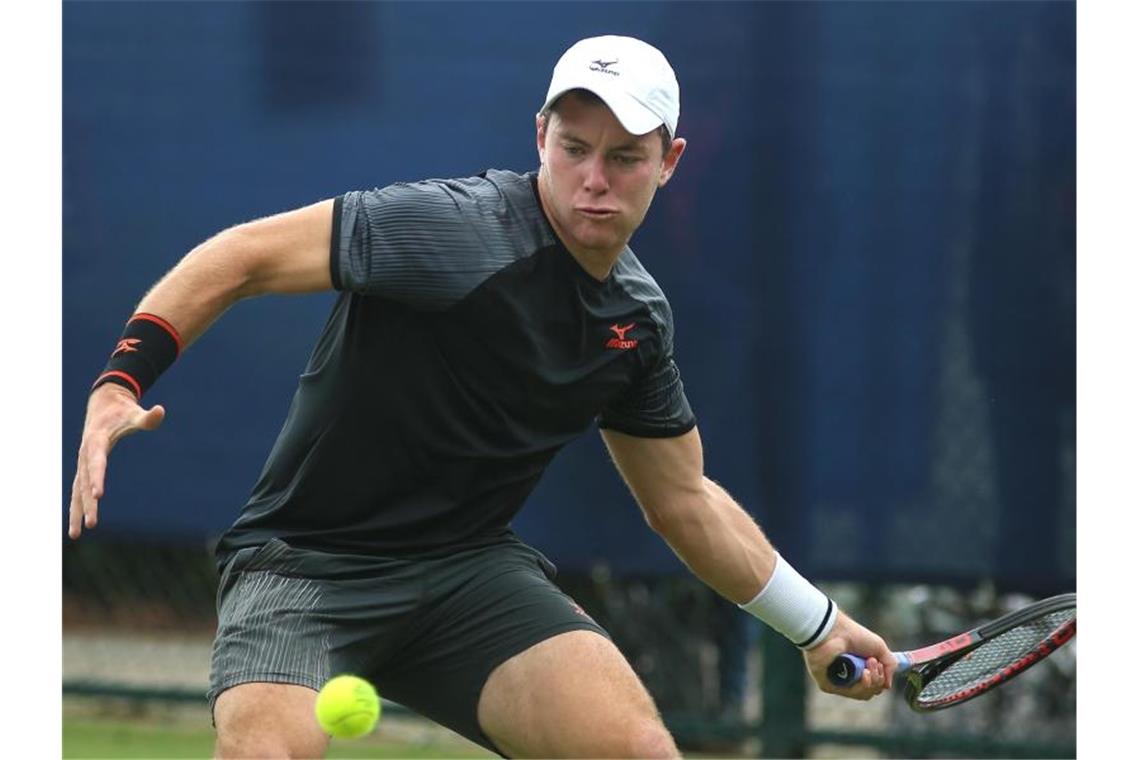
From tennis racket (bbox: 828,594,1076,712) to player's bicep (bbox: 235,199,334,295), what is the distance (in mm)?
1497

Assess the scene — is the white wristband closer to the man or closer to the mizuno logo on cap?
the man

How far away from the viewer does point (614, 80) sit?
3797mm

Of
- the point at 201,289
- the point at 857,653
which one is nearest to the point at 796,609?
the point at 857,653

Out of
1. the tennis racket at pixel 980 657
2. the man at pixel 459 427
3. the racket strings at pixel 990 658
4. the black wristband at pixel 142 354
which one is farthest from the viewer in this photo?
the racket strings at pixel 990 658

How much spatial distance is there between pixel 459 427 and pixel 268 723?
71 cm

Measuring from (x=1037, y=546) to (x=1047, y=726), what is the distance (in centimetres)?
63

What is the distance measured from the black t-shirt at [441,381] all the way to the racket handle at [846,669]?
0.84m

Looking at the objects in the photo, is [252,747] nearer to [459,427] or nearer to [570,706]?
[570,706]

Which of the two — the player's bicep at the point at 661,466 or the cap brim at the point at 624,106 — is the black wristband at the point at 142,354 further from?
the player's bicep at the point at 661,466

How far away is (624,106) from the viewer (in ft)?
12.5

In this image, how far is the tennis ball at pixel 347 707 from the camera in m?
3.44

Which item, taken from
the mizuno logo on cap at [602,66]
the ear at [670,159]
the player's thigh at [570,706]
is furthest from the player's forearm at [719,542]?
the mizuno logo on cap at [602,66]

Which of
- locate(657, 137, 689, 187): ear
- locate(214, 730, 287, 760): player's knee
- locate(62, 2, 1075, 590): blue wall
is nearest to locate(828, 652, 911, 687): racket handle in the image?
locate(657, 137, 689, 187): ear

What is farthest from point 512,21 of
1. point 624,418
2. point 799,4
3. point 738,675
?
point 624,418
